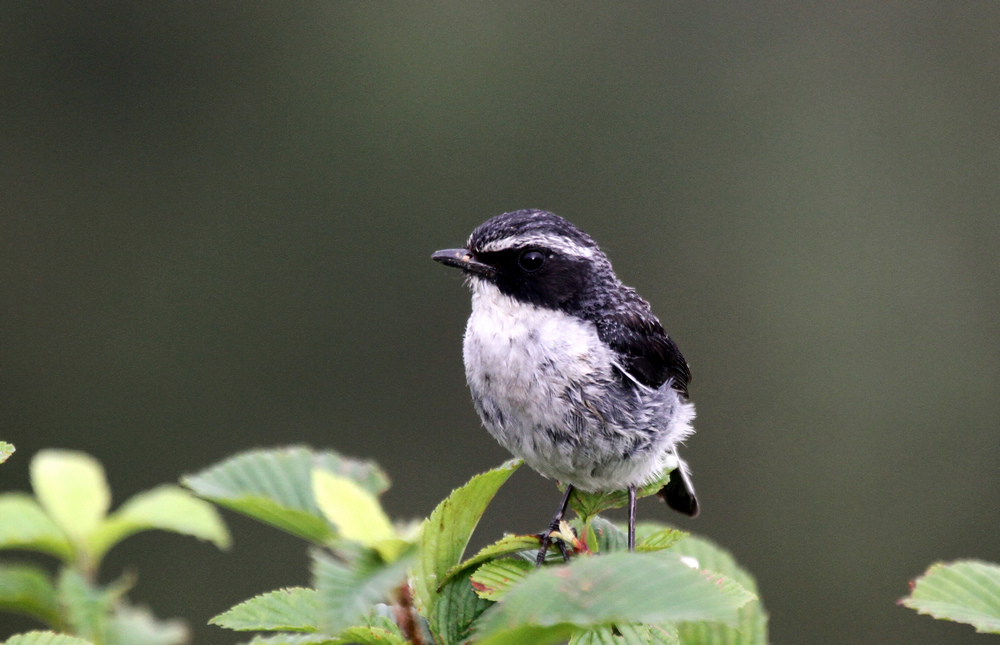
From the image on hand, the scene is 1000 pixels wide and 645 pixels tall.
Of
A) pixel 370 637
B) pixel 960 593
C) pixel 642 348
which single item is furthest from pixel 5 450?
pixel 642 348

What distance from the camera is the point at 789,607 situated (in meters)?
11.1

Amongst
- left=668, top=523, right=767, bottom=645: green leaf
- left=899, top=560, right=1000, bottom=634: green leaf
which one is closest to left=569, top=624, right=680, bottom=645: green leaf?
left=668, top=523, right=767, bottom=645: green leaf

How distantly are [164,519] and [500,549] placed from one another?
3.15 feet

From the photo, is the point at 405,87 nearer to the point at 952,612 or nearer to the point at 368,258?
the point at 368,258

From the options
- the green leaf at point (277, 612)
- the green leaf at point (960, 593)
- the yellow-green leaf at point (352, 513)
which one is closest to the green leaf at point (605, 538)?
the green leaf at point (960, 593)

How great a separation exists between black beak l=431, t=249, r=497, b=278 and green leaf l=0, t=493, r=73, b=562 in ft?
7.43

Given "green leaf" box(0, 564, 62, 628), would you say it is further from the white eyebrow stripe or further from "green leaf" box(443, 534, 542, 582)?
the white eyebrow stripe

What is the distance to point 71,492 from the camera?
156cm

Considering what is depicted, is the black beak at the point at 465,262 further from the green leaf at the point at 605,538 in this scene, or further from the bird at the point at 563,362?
the green leaf at the point at 605,538

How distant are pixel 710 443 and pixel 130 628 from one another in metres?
10.2

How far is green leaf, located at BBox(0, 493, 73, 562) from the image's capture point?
1.44 m

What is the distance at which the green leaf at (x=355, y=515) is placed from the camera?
1.33 metres

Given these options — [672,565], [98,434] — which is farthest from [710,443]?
[672,565]

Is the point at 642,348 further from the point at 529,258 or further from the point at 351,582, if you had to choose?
the point at 351,582
